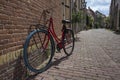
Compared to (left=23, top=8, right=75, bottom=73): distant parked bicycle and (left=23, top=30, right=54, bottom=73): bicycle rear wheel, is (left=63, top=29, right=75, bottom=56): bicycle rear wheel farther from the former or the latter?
(left=23, top=30, right=54, bottom=73): bicycle rear wheel

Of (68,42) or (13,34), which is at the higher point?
(13,34)

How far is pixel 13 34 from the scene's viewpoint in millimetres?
3023

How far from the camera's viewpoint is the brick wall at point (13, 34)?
2.69 metres

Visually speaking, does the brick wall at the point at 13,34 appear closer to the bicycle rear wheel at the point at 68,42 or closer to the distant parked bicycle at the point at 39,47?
the distant parked bicycle at the point at 39,47

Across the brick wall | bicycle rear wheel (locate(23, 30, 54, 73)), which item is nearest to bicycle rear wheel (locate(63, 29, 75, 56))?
bicycle rear wheel (locate(23, 30, 54, 73))

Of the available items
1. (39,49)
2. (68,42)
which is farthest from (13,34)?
(68,42)

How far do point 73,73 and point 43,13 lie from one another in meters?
1.84

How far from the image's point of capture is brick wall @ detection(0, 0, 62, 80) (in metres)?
2.69

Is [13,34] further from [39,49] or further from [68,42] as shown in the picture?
[68,42]

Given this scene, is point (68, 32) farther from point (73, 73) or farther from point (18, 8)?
point (18, 8)

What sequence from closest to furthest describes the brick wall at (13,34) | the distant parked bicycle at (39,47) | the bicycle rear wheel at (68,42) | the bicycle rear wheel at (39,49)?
the brick wall at (13,34), the distant parked bicycle at (39,47), the bicycle rear wheel at (39,49), the bicycle rear wheel at (68,42)

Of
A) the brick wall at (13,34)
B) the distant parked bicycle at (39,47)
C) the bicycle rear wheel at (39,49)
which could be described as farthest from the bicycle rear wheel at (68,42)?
the brick wall at (13,34)

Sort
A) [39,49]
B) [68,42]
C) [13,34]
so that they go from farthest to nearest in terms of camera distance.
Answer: [68,42] → [39,49] → [13,34]

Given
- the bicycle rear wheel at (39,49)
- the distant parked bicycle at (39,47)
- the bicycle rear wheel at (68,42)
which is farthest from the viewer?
the bicycle rear wheel at (68,42)
